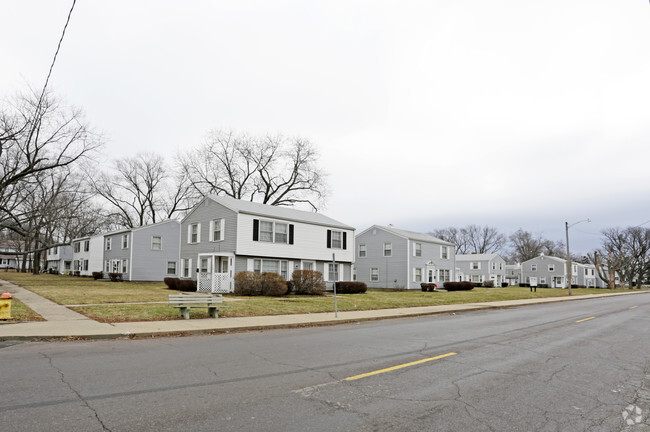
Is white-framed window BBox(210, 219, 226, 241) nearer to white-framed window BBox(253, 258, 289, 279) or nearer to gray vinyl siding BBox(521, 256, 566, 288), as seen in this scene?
white-framed window BBox(253, 258, 289, 279)

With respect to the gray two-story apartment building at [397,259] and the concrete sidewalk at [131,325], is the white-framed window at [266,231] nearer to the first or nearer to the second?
the concrete sidewalk at [131,325]

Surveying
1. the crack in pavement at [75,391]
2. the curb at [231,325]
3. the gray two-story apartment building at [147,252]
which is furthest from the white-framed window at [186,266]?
the crack in pavement at [75,391]

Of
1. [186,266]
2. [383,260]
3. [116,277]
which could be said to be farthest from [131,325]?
[383,260]

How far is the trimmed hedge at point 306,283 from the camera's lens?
28156 millimetres

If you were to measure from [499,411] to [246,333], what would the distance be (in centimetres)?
810

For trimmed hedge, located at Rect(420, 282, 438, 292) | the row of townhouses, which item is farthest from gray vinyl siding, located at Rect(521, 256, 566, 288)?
trimmed hedge, located at Rect(420, 282, 438, 292)

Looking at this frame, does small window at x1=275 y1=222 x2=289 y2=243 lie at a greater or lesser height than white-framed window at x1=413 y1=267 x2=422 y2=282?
greater

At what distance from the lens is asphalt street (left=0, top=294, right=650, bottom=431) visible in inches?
191

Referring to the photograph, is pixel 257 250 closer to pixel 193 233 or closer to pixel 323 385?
pixel 193 233

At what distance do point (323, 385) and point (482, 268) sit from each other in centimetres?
7430

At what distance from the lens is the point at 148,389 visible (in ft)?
19.6

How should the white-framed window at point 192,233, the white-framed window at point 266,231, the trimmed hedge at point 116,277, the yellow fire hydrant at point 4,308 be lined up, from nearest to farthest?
the yellow fire hydrant at point 4,308, the white-framed window at point 266,231, the white-framed window at point 192,233, the trimmed hedge at point 116,277

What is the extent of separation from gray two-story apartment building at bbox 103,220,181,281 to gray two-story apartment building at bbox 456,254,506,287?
4933 centimetres

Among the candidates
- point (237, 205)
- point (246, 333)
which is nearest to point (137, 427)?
point (246, 333)
